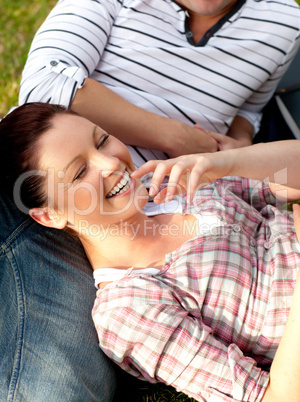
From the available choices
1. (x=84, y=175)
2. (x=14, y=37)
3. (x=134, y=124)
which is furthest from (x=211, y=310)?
(x=14, y=37)

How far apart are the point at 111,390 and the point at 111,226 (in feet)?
2.24

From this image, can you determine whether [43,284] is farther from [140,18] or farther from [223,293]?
[140,18]

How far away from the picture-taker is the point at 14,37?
4121mm

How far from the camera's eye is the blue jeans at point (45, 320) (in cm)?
174

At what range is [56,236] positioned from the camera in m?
2.07

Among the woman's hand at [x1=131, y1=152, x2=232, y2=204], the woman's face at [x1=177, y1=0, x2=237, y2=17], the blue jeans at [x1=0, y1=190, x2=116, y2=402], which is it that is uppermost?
the woman's face at [x1=177, y1=0, x2=237, y2=17]

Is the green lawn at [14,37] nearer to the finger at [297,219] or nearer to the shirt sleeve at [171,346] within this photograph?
the shirt sleeve at [171,346]

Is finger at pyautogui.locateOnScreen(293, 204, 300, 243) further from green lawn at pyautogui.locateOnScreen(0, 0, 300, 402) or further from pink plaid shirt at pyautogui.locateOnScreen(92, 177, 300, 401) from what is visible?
green lawn at pyautogui.locateOnScreen(0, 0, 300, 402)

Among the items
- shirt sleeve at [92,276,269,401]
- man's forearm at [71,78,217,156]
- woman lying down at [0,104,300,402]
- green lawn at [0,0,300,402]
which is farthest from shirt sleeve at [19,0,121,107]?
green lawn at [0,0,300,402]

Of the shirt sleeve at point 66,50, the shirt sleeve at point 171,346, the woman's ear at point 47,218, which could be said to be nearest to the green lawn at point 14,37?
the shirt sleeve at point 66,50

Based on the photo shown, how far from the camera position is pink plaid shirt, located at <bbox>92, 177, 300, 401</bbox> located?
168 cm

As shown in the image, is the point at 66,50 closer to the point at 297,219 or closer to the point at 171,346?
the point at 297,219

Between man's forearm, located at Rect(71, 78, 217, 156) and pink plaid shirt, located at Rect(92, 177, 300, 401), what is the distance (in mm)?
412

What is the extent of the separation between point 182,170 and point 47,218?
61cm
